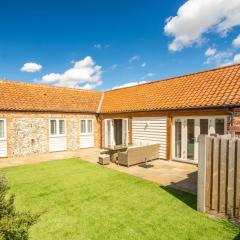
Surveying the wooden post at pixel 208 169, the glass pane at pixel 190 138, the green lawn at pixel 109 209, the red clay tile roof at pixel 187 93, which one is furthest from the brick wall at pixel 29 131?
the wooden post at pixel 208 169

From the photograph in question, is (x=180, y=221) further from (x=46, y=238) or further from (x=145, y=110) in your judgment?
(x=145, y=110)

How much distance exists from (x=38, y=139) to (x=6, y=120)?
8.74 ft

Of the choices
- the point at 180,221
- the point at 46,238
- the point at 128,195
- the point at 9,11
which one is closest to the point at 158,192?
the point at 128,195

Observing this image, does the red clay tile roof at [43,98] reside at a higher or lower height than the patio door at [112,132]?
higher

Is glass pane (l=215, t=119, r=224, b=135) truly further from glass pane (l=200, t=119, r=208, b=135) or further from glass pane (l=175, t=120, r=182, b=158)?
glass pane (l=175, t=120, r=182, b=158)

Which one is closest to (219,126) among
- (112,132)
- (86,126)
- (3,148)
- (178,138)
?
(178,138)

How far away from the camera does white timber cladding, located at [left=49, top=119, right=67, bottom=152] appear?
51.8 feet

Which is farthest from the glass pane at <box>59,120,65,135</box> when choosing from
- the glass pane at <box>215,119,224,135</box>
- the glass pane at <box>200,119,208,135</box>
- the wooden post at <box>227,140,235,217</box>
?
the wooden post at <box>227,140,235,217</box>

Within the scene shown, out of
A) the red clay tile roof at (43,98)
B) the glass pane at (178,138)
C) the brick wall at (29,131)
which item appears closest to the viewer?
the glass pane at (178,138)

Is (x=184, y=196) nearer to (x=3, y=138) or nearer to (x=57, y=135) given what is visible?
(x=57, y=135)

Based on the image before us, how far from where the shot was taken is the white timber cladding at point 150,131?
41.6 feet

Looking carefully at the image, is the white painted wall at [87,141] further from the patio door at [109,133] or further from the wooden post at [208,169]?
the wooden post at [208,169]

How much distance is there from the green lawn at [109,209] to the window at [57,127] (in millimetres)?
6560

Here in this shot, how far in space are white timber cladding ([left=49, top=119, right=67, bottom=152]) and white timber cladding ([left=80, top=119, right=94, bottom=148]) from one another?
A: 5.42 ft
